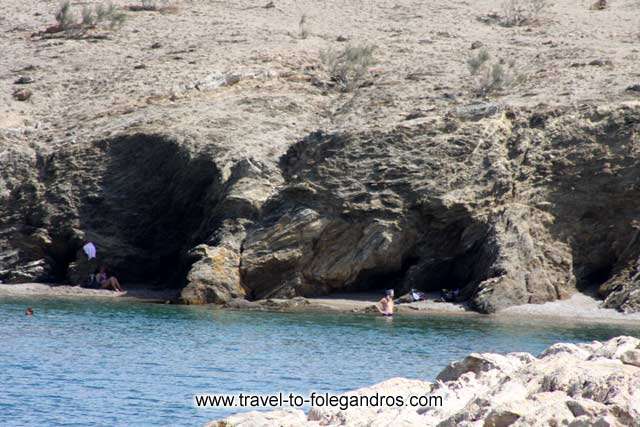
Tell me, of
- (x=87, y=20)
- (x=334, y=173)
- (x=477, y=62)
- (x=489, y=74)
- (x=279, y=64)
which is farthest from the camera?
(x=87, y=20)

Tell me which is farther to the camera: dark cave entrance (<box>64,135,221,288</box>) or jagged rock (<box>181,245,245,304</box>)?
dark cave entrance (<box>64,135,221,288</box>)

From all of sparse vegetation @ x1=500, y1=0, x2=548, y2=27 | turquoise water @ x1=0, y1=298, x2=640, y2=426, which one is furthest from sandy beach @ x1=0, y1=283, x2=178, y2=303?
sparse vegetation @ x1=500, y1=0, x2=548, y2=27

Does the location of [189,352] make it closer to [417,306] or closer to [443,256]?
[417,306]

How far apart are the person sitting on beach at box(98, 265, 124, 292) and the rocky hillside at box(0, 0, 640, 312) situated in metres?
0.65

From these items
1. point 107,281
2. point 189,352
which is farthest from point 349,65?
point 189,352

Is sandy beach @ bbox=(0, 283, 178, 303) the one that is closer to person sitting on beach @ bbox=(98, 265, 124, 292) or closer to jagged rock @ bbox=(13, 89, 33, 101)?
person sitting on beach @ bbox=(98, 265, 124, 292)

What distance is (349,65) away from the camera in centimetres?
4603

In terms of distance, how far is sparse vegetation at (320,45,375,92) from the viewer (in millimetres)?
45656

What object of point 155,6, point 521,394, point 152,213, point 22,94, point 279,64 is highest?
point 155,6

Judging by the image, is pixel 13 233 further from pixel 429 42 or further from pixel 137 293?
pixel 429 42

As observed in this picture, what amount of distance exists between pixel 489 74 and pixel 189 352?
72.9 feet

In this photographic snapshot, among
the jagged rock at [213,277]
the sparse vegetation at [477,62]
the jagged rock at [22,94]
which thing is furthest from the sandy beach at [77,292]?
the sparse vegetation at [477,62]

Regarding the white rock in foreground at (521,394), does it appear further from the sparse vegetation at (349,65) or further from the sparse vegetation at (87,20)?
the sparse vegetation at (87,20)

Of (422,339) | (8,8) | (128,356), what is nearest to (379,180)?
(422,339)
